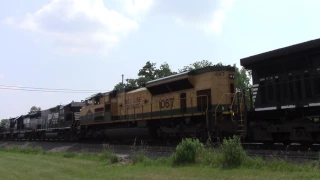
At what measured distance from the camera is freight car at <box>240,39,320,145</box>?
1155 cm

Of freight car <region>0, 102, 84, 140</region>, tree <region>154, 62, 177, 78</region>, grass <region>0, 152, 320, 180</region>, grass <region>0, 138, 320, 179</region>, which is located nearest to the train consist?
freight car <region>0, 102, 84, 140</region>

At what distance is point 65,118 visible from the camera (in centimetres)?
3014

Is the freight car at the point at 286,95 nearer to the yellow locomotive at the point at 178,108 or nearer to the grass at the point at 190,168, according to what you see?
the yellow locomotive at the point at 178,108

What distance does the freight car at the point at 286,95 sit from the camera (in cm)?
1155

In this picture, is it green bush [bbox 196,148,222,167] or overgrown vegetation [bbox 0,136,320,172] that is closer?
overgrown vegetation [bbox 0,136,320,172]

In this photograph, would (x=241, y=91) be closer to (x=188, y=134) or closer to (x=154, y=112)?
(x=188, y=134)

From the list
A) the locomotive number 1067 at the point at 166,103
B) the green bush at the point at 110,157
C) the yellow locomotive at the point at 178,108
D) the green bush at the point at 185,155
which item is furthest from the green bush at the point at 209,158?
the locomotive number 1067 at the point at 166,103

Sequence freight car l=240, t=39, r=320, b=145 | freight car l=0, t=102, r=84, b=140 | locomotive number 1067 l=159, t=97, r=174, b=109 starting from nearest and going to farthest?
freight car l=240, t=39, r=320, b=145 → locomotive number 1067 l=159, t=97, r=174, b=109 → freight car l=0, t=102, r=84, b=140

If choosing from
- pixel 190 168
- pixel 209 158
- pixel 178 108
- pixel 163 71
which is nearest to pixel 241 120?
pixel 178 108

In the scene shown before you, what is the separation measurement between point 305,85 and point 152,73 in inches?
2227

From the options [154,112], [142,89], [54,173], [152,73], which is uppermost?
[152,73]

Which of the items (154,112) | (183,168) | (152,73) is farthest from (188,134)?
(152,73)

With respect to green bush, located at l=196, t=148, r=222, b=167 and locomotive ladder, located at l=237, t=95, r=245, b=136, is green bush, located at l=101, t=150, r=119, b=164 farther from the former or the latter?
locomotive ladder, located at l=237, t=95, r=245, b=136

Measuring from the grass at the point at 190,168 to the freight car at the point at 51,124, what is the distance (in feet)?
56.6
